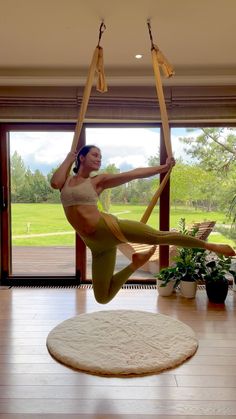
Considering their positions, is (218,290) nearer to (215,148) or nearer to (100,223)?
(215,148)

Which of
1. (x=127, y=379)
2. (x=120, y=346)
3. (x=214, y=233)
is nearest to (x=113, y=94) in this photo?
(x=214, y=233)

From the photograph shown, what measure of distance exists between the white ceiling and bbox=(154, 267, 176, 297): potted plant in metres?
2.15

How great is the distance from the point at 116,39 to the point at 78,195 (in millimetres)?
1629

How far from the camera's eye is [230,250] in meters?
2.16

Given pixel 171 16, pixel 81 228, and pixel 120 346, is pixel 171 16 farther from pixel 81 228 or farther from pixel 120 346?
pixel 120 346

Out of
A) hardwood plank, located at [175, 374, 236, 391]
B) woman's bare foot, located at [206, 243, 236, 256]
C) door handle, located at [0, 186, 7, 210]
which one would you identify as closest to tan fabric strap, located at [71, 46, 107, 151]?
woman's bare foot, located at [206, 243, 236, 256]

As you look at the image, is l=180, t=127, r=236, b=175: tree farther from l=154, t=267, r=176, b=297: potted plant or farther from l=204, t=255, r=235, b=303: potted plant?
l=154, t=267, r=176, b=297: potted plant

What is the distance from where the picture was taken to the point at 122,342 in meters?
2.56

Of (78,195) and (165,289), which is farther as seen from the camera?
(165,289)

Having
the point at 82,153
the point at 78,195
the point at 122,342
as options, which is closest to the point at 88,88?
the point at 82,153

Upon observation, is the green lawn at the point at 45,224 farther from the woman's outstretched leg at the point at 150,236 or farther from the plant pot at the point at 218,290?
the woman's outstretched leg at the point at 150,236

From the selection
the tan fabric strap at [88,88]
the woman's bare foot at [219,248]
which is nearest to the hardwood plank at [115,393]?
the woman's bare foot at [219,248]

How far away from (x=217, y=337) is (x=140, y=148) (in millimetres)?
2384

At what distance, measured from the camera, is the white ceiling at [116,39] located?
2.38m
